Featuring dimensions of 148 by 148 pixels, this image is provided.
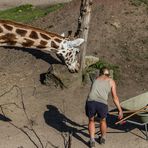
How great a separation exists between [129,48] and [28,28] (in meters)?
5.16

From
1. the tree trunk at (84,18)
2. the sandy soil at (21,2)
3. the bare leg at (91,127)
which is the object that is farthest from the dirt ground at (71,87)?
the sandy soil at (21,2)

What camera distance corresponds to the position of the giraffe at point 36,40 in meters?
14.0

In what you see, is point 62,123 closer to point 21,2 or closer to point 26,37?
point 26,37

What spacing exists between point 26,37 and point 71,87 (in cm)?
263

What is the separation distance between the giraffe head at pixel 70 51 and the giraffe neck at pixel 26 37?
6.2 inches

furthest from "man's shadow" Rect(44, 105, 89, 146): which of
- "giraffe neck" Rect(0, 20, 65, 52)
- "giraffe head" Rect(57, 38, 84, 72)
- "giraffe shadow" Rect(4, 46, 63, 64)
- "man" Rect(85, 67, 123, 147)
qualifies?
"giraffe shadow" Rect(4, 46, 63, 64)

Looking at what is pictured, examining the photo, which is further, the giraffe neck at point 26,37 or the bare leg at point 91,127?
the giraffe neck at point 26,37

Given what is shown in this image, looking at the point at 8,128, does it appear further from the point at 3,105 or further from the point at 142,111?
the point at 142,111

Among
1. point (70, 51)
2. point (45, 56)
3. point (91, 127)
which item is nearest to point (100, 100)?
point (91, 127)

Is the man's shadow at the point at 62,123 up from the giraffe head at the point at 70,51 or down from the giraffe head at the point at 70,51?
down

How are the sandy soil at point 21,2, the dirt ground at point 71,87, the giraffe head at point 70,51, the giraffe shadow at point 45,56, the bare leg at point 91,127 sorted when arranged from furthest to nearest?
the sandy soil at point 21,2 → the giraffe shadow at point 45,56 → the giraffe head at point 70,51 → the dirt ground at point 71,87 → the bare leg at point 91,127

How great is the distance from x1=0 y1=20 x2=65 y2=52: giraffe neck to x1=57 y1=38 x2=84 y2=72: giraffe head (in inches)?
6.2

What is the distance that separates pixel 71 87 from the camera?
53.5ft

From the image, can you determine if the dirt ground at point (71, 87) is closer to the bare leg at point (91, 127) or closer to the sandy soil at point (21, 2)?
the bare leg at point (91, 127)
